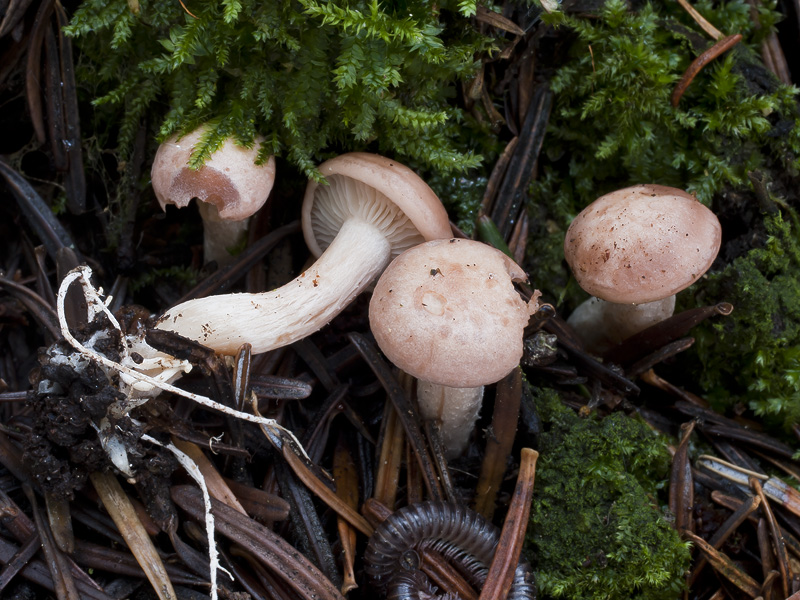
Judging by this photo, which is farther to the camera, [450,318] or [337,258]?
[337,258]

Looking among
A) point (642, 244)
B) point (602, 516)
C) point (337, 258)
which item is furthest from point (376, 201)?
point (602, 516)

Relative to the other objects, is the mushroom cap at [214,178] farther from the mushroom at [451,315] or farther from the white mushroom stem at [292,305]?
the mushroom at [451,315]

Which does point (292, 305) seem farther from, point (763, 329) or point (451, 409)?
point (763, 329)

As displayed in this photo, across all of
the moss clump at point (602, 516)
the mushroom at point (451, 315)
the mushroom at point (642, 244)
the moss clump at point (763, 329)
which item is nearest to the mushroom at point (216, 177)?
the mushroom at point (451, 315)

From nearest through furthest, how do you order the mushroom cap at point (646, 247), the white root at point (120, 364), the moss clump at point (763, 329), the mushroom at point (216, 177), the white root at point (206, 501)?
1. the white root at point (206, 501)
2. the white root at point (120, 364)
3. the mushroom cap at point (646, 247)
4. the mushroom at point (216, 177)
5. the moss clump at point (763, 329)

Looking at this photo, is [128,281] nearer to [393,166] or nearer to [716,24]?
[393,166]

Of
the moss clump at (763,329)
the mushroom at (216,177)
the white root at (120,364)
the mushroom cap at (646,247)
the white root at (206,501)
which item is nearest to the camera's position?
the white root at (206,501)

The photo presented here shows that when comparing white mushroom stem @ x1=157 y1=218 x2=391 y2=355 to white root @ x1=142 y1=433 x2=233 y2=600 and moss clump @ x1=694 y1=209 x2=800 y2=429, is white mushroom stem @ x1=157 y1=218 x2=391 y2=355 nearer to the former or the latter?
white root @ x1=142 y1=433 x2=233 y2=600
